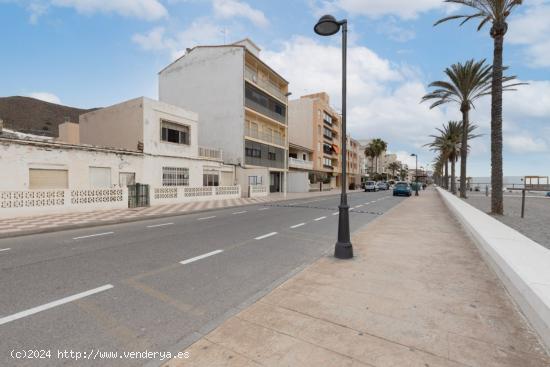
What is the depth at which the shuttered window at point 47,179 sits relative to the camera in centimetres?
1327

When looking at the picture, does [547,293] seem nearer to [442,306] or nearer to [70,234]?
[442,306]

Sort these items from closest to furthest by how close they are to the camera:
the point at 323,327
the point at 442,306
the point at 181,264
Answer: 1. the point at 323,327
2. the point at 442,306
3. the point at 181,264

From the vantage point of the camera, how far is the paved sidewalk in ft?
8.39

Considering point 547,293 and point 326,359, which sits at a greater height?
point 547,293

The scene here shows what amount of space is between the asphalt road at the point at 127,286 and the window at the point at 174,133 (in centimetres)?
1320

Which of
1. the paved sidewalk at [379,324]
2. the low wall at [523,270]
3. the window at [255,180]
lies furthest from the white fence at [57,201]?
the low wall at [523,270]

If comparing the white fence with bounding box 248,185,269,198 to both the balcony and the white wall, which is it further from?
the balcony

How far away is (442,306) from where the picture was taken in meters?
3.62

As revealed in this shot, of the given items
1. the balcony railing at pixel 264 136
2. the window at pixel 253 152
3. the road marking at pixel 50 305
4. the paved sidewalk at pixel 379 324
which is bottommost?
the road marking at pixel 50 305

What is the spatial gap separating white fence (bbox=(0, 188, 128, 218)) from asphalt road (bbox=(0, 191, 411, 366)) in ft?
14.6

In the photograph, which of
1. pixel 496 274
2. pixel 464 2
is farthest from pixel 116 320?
pixel 464 2

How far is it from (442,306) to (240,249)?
14.7 ft

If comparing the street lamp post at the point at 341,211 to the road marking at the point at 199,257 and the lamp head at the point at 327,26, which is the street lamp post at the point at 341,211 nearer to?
the lamp head at the point at 327,26

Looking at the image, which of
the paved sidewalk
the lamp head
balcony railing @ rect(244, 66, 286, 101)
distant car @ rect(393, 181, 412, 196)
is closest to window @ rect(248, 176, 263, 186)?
balcony railing @ rect(244, 66, 286, 101)
